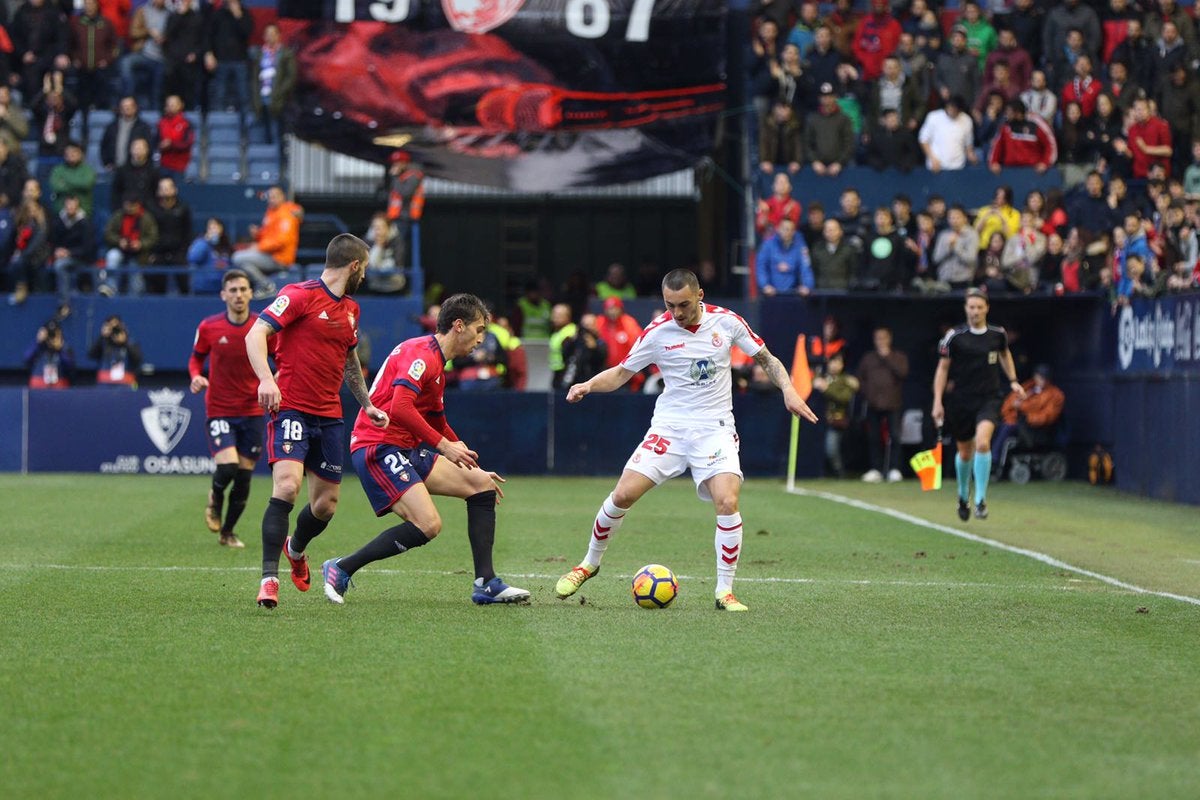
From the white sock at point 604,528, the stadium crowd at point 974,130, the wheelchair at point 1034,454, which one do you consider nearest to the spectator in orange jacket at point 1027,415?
the wheelchair at point 1034,454

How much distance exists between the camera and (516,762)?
6.28m

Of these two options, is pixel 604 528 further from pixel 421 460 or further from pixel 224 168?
pixel 224 168

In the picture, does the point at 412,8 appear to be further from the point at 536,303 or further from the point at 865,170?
the point at 865,170

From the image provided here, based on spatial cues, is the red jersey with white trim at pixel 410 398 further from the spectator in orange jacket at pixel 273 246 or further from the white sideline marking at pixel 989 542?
the spectator in orange jacket at pixel 273 246

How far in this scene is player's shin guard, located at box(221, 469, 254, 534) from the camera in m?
14.8

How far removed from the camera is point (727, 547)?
10.8 meters

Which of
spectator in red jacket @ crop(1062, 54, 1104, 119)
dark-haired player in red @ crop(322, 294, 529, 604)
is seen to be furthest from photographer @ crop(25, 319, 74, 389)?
dark-haired player in red @ crop(322, 294, 529, 604)

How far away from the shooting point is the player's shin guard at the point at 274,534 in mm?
10320

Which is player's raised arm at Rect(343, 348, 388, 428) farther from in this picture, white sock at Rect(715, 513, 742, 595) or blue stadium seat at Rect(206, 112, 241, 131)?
blue stadium seat at Rect(206, 112, 241, 131)

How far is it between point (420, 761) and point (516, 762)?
0.34 meters

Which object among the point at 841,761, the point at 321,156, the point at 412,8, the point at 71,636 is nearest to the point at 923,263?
the point at 412,8

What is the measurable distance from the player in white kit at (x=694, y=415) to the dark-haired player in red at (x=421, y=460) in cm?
71

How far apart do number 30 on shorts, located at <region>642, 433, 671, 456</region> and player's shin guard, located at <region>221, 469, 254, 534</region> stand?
5046 millimetres

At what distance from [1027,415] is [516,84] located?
9.99 meters
